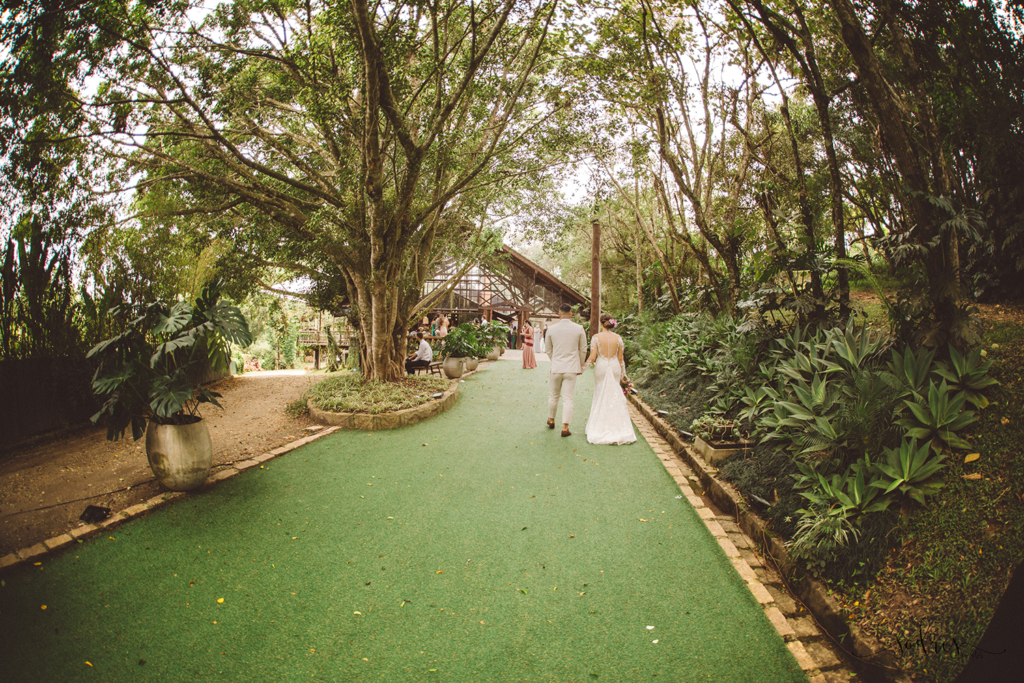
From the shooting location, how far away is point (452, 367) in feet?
42.3

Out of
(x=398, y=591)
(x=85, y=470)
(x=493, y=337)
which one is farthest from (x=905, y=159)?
(x=493, y=337)

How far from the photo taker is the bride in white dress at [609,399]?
6.72 metres

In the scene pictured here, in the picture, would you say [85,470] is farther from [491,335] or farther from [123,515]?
[491,335]

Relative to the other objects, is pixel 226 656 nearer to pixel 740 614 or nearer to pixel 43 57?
pixel 740 614

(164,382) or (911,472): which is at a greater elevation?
(164,382)

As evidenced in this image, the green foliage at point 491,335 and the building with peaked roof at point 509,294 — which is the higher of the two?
the building with peaked roof at point 509,294

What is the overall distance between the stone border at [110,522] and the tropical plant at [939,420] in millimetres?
6020

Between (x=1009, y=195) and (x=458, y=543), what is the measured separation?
21.7 feet

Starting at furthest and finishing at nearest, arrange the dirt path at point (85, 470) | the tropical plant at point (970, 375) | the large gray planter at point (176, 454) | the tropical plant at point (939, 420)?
the large gray planter at point (176, 454) → the dirt path at point (85, 470) → the tropical plant at point (970, 375) → the tropical plant at point (939, 420)

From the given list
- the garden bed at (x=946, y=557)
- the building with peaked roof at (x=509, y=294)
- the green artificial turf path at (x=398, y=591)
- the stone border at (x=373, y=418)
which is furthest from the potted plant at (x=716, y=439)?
the building with peaked roof at (x=509, y=294)

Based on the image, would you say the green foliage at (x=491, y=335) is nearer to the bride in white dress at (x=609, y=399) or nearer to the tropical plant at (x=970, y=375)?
the bride in white dress at (x=609, y=399)

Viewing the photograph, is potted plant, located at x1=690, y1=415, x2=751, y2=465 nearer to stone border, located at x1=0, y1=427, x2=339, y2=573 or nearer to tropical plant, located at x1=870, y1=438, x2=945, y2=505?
tropical plant, located at x1=870, y1=438, x2=945, y2=505

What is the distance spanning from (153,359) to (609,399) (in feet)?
17.3

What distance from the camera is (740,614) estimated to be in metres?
2.95
